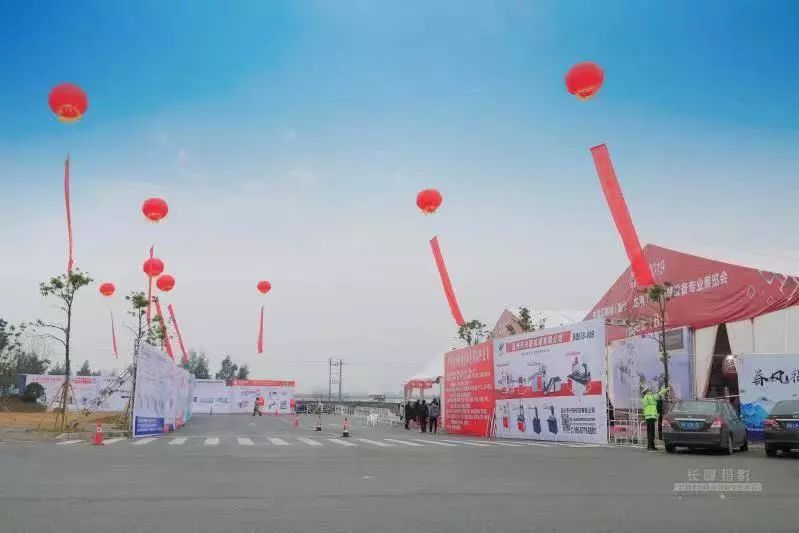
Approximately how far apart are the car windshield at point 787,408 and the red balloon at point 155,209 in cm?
1612

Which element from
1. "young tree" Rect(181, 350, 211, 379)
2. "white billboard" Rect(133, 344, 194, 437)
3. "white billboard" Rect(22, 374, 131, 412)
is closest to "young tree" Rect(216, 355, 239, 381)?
"young tree" Rect(181, 350, 211, 379)

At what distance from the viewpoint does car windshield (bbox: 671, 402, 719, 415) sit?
701 inches

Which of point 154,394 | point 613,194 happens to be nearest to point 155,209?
point 154,394

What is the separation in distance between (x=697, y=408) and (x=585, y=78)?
914cm

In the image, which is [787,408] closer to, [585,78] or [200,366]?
[585,78]

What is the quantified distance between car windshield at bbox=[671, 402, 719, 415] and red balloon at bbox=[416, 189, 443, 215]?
8039 millimetres

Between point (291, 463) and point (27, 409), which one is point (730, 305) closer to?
point (291, 463)

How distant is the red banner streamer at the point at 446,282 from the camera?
99.0ft

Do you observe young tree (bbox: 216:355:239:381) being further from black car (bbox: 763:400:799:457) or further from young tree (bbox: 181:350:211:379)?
black car (bbox: 763:400:799:457)

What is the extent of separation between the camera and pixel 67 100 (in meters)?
13.8

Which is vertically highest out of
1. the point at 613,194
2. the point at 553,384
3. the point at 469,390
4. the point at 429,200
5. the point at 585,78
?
the point at 585,78

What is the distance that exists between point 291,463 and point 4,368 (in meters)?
43.5

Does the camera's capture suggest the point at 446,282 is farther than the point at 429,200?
Yes

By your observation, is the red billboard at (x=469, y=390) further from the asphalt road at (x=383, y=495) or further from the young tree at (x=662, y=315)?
the asphalt road at (x=383, y=495)
